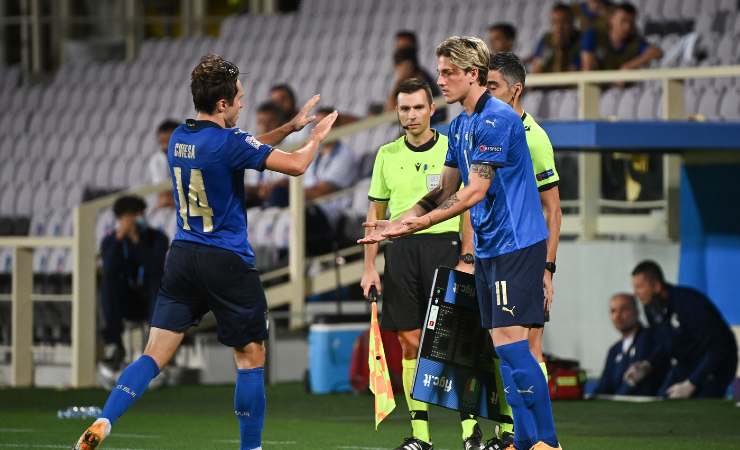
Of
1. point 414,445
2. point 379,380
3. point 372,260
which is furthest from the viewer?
point 372,260

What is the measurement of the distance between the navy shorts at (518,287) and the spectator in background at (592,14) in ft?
28.8

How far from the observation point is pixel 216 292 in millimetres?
7535

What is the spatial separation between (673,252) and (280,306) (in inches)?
156

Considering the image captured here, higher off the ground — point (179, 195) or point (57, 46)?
point (57, 46)

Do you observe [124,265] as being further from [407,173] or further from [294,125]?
[294,125]

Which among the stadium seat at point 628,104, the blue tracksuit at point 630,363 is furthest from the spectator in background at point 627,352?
the stadium seat at point 628,104

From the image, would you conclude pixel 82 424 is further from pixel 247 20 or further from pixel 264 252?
pixel 247 20

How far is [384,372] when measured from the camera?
28.5 feet

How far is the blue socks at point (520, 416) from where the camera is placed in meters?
7.48

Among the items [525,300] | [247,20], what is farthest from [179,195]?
[247,20]

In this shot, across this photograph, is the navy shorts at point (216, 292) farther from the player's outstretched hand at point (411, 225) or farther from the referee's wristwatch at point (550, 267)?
the referee's wristwatch at point (550, 267)

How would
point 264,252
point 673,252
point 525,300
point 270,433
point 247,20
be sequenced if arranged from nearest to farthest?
1. point 525,300
2. point 270,433
3. point 673,252
4. point 264,252
5. point 247,20

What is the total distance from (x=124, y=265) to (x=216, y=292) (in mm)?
7128

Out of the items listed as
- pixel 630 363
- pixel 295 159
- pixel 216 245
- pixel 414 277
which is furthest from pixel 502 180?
pixel 630 363
